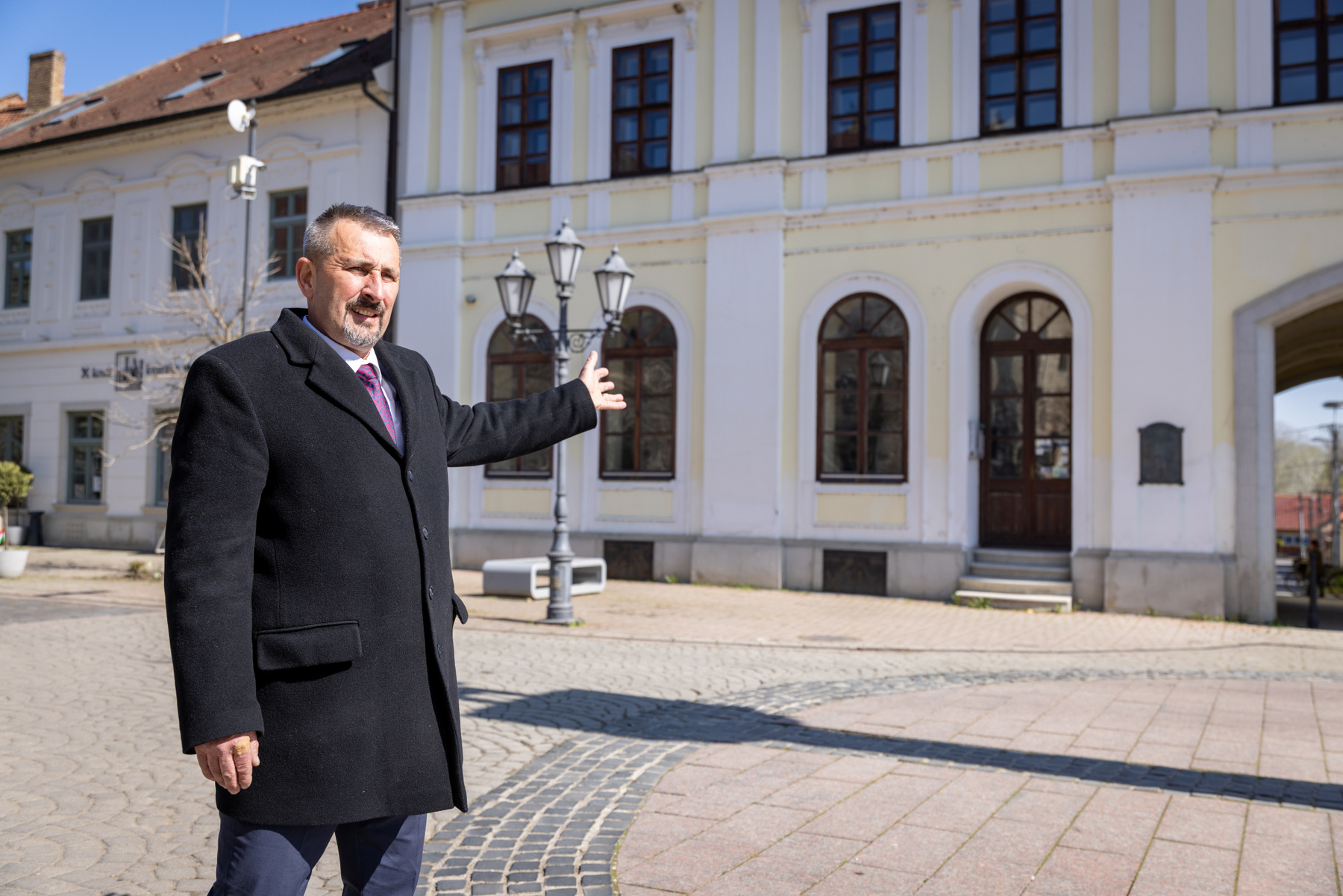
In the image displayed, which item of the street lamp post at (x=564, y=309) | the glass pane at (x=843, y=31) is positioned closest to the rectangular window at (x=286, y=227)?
the street lamp post at (x=564, y=309)

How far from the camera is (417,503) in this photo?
93.8 inches

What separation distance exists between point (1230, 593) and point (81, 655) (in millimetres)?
12249

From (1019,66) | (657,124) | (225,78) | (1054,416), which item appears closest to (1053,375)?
(1054,416)

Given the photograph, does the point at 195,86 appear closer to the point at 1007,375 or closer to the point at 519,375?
the point at 519,375

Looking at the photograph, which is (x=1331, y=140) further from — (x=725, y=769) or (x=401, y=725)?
(x=401, y=725)

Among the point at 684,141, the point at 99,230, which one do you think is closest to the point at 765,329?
the point at 684,141

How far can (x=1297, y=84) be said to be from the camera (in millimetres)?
12977

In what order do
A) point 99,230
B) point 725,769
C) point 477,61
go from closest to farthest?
point 725,769
point 477,61
point 99,230

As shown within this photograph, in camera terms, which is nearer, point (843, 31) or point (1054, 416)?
point (1054, 416)

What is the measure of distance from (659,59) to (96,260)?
1322cm

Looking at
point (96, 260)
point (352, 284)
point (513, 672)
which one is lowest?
point (513, 672)

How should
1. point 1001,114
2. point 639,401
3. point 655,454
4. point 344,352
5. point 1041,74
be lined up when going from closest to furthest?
point 344,352 → point 1041,74 → point 1001,114 → point 655,454 → point 639,401

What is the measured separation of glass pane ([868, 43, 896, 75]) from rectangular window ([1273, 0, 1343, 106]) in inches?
186

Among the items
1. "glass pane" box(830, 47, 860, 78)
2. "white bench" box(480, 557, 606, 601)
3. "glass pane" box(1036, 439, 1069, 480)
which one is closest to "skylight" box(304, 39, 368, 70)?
"glass pane" box(830, 47, 860, 78)
